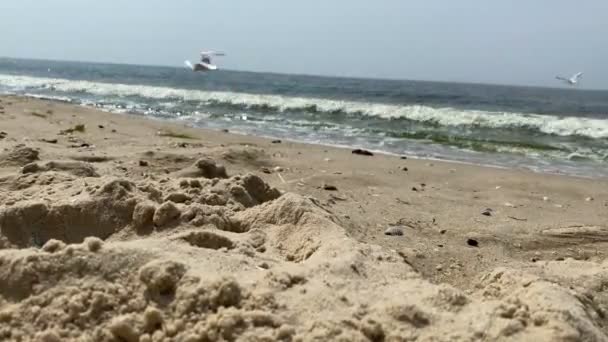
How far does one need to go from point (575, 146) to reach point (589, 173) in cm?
365

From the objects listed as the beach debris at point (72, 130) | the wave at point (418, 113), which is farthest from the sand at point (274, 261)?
the wave at point (418, 113)

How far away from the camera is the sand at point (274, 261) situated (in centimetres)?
158

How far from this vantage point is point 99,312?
1619mm

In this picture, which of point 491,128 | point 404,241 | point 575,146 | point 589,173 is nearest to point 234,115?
point 491,128

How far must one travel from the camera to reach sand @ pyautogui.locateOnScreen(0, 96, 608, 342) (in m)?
1.58

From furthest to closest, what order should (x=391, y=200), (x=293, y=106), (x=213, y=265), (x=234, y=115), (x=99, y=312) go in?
1. (x=293, y=106)
2. (x=234, y=115)
3. (x=391, y=200)
4. (x=213, y=265)
5. (x=99, y=312)

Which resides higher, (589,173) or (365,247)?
(365,247)

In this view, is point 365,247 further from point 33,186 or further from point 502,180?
point 502,180

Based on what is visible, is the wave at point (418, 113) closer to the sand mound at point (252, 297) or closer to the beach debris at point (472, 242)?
the beach debris at point (472, 242)

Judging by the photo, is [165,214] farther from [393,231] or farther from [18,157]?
[18,157]

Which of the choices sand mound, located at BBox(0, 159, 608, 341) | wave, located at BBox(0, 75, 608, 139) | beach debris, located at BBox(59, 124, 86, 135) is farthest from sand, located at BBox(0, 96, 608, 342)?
wave, located at BBox(0, 75, 608, 139)

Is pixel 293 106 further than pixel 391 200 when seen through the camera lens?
Yes

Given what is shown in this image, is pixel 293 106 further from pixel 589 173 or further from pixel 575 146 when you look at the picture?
pixel 589 173

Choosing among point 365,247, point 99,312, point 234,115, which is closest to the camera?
point 99,312
